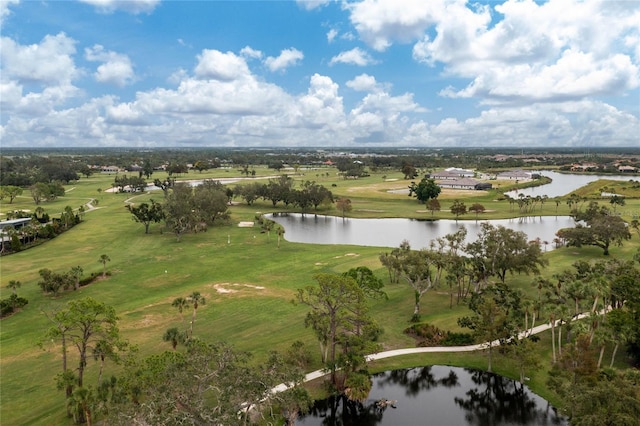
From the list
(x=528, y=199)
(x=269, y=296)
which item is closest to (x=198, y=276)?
(x=269, y=296)

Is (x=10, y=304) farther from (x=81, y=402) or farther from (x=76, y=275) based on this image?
(x=81, y=402)

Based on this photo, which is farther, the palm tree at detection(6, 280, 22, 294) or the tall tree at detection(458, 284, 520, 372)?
the palm tree at detection(6, 280, 22, 294)

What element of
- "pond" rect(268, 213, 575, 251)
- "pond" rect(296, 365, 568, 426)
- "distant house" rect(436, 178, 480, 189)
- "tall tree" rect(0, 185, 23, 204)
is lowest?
"pond" rect(296, 365, 568, 426)

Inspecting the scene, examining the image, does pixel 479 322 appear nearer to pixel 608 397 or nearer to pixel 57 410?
pixel 608 397

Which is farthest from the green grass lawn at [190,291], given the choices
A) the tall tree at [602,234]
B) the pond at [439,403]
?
the tall tree at [602,234]

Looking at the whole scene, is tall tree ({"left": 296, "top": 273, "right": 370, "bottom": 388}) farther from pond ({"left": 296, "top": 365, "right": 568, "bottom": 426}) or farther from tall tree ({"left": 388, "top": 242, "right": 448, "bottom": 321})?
tall tree ({"left": 388, "top": 242, "right": 448, "bottom": 321})

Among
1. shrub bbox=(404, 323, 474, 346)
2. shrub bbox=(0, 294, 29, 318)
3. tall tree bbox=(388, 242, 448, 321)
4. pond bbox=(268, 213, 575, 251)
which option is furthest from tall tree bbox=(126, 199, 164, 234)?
shrub bbox=(404, 323, 474, 346)
